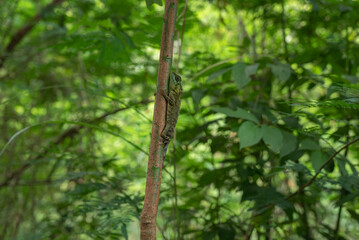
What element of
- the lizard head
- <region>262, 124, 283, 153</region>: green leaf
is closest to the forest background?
<region>262, 124, 283, 153</region>: green leaf

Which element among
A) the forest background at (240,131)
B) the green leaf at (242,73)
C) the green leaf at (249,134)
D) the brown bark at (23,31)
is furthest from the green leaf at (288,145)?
the brown bark at (23,31)

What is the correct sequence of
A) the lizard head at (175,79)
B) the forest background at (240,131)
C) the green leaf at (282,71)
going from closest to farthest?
the lizard head at (175,79), the forest background at (240,131), the green leaf at (282,71)

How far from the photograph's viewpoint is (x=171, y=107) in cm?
96

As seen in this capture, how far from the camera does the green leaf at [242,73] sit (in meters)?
1.49

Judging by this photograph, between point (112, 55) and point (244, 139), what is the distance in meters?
0.91

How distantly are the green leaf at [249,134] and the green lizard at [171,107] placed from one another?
36 centimetres

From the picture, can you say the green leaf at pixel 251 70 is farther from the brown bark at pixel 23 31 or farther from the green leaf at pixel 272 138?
the brown bark at pixel 23 31

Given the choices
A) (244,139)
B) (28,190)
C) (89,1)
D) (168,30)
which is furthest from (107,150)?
(168,30)

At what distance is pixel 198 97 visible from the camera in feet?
5.34

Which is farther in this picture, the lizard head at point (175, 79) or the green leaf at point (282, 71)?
the green leaf at point (282, 71)

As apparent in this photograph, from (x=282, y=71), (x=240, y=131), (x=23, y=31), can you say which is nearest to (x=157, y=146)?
(x=240, y=131)

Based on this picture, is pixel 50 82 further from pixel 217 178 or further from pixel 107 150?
pixel 217 178

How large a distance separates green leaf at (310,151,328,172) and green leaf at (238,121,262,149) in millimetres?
286

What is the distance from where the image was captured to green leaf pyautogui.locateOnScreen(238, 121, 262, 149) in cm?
126
